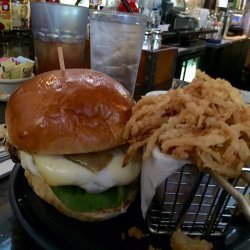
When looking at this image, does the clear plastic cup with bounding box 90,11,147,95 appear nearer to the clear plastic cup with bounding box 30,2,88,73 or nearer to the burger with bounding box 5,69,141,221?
the clear plastic cup with bounding box 30,2,88,73

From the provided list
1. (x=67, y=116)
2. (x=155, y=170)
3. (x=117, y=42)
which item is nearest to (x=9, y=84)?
(x=117, y=42)

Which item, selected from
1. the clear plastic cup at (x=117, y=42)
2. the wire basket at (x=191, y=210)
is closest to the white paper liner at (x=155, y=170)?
the wire basket at (x=191, y=210)

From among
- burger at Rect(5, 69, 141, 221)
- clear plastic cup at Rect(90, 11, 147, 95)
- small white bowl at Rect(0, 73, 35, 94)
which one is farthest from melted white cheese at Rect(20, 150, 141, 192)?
clear plastic cup at Rect(90, 11, 147, 95)

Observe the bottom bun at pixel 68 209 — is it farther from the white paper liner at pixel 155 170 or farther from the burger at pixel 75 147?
the white paper liner at pixel 155 170

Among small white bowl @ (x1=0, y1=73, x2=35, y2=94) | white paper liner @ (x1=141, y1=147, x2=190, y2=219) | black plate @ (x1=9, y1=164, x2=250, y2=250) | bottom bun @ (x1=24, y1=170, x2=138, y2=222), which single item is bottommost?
black plate @ (x1=9, y1=164, x2=250, y2=250)

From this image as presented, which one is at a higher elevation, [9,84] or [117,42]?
[117,42]

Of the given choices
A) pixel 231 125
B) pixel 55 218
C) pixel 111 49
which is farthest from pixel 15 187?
pixel 111 49

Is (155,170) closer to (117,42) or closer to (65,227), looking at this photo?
(65,227)
